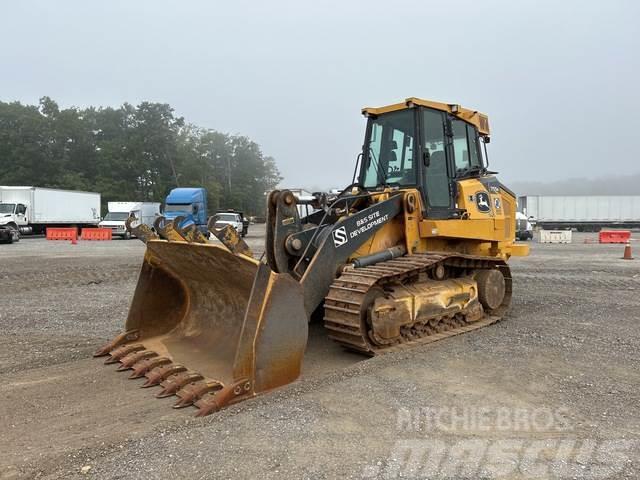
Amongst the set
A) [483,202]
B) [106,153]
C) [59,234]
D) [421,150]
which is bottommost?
[59,234]

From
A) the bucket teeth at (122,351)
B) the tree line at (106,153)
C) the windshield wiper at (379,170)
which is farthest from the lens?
the tree line at (106,153)

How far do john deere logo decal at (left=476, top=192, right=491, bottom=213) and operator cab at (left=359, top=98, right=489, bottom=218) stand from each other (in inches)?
13.2

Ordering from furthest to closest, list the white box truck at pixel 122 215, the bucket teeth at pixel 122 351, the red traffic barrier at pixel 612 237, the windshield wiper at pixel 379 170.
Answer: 1. the white box truck at pixel 122 215
2. the red traffic barrier at pixel 612 237
3. the windshield wiper at pixel 379 170
4. the bucket teeth at pixel 122 351

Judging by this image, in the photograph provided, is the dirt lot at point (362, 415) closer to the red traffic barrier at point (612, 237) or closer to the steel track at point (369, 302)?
the steel track at point (369, 302)

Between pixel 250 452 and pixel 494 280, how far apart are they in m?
4.90

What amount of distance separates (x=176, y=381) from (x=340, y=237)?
2.21 m

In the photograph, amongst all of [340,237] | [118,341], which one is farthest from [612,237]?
[118,341]

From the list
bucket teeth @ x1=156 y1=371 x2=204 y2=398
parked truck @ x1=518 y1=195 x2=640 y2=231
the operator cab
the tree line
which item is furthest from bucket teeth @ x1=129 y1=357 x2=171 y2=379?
the tree line

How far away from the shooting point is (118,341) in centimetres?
544

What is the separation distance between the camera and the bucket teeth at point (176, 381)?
13.9 ft

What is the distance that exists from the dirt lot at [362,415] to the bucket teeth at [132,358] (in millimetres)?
114

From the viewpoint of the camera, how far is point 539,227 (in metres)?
41.5

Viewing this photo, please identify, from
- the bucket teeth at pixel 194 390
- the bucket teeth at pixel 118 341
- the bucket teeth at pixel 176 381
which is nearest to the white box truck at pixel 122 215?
the bucket teeth at pixel 118 341

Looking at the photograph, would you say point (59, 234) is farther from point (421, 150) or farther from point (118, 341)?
point (421, 150)
